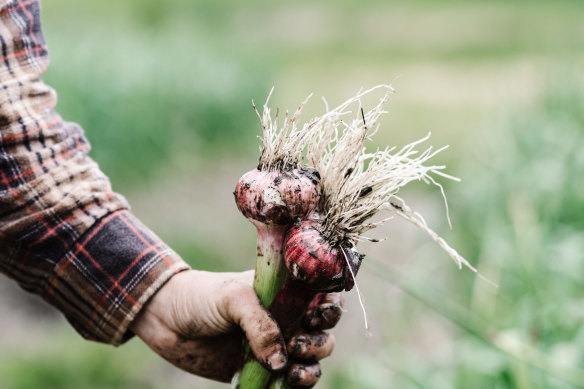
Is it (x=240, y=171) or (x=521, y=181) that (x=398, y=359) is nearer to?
(x=521, y=181)

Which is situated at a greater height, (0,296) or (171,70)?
(171,70)

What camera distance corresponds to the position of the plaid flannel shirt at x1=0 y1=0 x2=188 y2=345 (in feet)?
4.32

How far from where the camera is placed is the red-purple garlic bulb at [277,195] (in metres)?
1.04

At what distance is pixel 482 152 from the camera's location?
173 inches

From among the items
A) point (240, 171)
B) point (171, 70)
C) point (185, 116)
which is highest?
point (171, 70)

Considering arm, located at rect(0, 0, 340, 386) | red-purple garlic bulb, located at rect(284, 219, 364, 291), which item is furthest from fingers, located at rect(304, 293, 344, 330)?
arm, located at rect(0, 0, 340, 386)

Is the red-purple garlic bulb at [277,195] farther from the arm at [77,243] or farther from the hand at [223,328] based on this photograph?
the arm at [77,243]

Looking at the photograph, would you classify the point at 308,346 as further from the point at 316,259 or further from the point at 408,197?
the point at 408,197

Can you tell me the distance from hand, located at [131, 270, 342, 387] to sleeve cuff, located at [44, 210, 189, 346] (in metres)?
0.03

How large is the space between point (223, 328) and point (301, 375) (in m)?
0.18

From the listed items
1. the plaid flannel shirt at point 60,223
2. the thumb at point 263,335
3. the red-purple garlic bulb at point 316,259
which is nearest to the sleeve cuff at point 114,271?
the plaid flannel shirt at point 60,223

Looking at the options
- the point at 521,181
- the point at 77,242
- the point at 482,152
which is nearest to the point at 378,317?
the point at 521,181

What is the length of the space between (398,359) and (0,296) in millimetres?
2466

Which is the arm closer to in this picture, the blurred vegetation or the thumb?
the thumb
